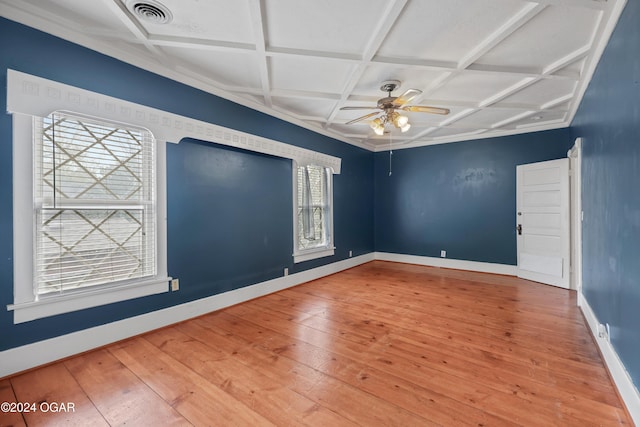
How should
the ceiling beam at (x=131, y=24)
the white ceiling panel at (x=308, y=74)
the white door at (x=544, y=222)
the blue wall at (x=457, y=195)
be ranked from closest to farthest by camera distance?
1. the ceiling beam at (x=131, y=24)
2. the white ceiling panel at (x=308, y=74)
3. the white door at (x=544, y=222)
4. the blue wall at (x=457, y=195)

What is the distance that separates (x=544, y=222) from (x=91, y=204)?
5.94m

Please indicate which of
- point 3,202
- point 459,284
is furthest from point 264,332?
point 459,284

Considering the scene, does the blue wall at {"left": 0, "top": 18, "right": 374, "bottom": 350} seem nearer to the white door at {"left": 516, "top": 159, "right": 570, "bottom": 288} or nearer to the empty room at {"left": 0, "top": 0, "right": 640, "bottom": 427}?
the empty room at {"left": 0, "top": 0, "right": 640, "bottom": 427}

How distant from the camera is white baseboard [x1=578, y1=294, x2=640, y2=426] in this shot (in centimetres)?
154

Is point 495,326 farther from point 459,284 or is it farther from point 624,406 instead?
point 459,284

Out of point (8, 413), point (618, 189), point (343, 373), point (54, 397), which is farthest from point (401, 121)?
point (8, 413)

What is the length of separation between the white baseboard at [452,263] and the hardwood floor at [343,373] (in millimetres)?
1746

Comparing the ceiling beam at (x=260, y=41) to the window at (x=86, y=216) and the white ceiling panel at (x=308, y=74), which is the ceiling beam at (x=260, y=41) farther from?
the window at (x=86, y=216)

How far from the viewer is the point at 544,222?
4.48 m

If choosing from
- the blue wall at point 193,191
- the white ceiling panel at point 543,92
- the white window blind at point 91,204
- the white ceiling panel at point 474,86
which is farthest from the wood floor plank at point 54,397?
the white ceiling panel at point 543,92

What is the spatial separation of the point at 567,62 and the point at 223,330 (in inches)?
165

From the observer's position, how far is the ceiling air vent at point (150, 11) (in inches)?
76.5

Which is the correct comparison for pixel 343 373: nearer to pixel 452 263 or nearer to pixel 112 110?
pixel 112 110

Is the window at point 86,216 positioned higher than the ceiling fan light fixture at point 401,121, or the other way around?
the ceiling fan light fixture at point 401,121
